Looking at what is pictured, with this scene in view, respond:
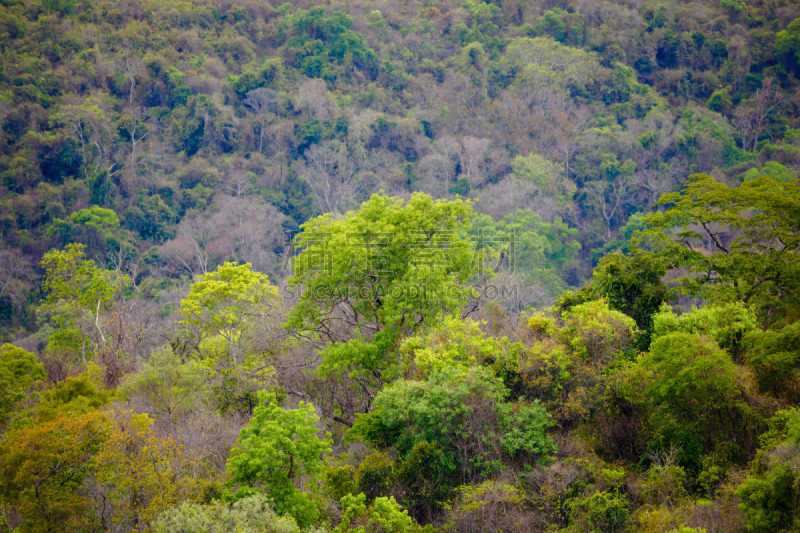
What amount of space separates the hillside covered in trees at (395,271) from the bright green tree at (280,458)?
6 centimetres

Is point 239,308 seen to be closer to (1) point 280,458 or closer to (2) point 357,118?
(1) point 280,458

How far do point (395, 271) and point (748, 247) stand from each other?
1044 centimetres

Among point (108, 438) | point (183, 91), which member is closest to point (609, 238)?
point (183, 91)

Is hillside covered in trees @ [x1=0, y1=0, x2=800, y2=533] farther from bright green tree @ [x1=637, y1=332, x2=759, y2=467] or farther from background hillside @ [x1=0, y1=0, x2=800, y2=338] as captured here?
background hillside @ [x1=0, y1=0, x2=800, y2=338]

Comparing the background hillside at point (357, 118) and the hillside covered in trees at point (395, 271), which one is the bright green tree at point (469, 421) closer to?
the hillside covered in trees at point (395, 271)

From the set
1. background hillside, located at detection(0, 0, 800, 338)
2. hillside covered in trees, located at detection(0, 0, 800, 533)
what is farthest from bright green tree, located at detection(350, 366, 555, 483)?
background hillside, located at detection(0, 0, 800, 338)

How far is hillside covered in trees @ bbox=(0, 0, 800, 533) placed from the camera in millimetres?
12055

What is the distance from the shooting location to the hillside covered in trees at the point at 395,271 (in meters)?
12.1

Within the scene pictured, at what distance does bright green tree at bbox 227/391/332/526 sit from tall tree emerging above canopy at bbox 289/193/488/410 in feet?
15.3

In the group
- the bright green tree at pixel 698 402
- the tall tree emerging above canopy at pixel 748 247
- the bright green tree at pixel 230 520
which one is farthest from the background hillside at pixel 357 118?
the bright green tree at pixel 230 520

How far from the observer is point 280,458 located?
11.4 metres

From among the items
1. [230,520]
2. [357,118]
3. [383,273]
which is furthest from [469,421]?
[357,118]

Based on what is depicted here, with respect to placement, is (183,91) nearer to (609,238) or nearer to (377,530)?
(609,238)

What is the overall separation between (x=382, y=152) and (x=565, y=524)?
45385 millimetres
